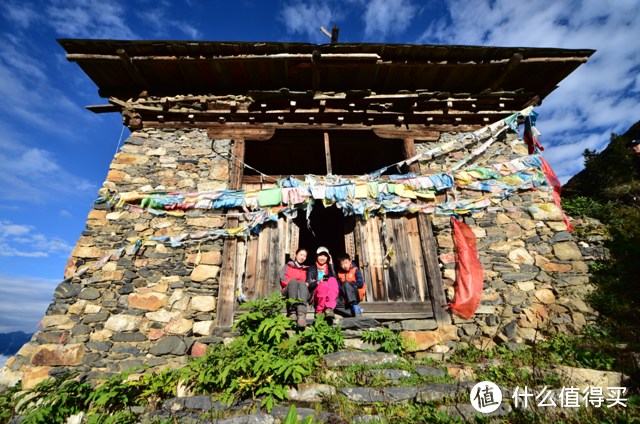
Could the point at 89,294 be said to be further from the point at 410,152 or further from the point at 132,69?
the point at 410,152

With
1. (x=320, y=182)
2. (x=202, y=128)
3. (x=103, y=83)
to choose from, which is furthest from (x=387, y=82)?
(x=103, y=83)

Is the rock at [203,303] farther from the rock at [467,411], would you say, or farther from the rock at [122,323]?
the rock at [467,411]

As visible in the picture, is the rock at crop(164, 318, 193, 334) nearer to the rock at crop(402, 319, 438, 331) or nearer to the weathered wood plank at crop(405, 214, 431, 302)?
the rock at crop(402, 319, 438, 331)

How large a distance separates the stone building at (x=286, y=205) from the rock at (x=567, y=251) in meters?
0.02

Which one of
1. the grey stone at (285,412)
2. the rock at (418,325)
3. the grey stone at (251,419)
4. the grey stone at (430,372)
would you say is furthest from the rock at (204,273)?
the grey stone at (430,372)

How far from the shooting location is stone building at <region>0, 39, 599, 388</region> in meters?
4.71

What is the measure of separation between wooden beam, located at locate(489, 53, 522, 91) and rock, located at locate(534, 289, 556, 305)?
4877 millimetres

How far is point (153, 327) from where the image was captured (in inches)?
182

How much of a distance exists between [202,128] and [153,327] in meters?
4.21

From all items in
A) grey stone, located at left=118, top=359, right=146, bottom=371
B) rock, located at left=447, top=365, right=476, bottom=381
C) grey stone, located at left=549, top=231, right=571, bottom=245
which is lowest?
rock, located at left=447, top=365, right=476, bottom=381

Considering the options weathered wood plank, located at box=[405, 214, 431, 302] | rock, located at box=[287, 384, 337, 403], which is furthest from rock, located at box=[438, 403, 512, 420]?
weathered wood plank, located at box=[405, 214, 431, 302]

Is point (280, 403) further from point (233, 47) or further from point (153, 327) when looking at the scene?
point (233, 47)

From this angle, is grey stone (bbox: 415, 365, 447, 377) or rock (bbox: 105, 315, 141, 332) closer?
grey stone (bbox: 415, 365, 447, 377)

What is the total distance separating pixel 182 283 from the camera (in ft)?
16.2
